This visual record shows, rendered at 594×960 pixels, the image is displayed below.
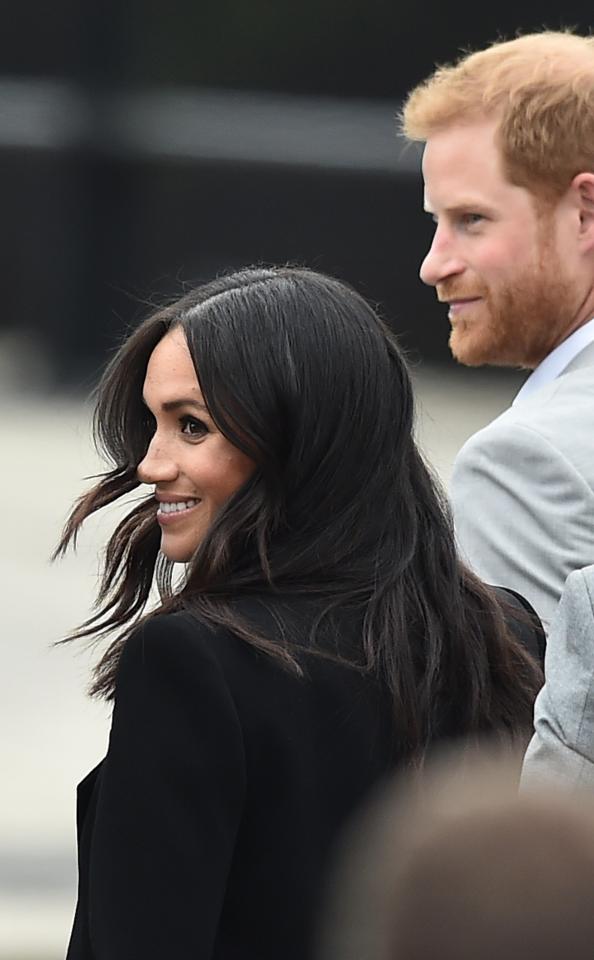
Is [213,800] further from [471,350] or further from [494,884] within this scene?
[471,350]

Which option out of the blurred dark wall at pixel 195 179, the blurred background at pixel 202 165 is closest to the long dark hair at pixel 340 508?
the blurred background at pixel 202 165

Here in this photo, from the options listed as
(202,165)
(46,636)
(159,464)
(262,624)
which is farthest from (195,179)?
(262,624)

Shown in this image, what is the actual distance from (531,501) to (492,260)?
364 millimetres

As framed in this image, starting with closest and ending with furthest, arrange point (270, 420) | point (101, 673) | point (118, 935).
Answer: point (118, 935) → point (270, 420) → point (101, 673)

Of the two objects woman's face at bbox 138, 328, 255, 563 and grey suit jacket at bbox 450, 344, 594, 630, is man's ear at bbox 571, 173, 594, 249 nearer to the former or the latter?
grey suit jacket at bbox 450, 344, 594, 630

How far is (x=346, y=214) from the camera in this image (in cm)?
851

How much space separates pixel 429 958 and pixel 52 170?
757 centimetres

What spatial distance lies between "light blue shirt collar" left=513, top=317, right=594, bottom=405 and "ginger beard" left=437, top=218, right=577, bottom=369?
2cm

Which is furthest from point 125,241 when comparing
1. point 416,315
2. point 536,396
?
point 536,396

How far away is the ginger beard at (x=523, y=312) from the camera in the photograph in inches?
101

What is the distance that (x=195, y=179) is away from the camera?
8.53 metres

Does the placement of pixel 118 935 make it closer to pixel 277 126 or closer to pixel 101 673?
pixel 101 673

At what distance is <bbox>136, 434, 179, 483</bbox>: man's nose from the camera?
6.51ft

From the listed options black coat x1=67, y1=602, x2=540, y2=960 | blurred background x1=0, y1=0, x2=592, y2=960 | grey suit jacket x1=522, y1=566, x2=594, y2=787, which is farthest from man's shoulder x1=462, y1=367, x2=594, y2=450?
blurred background x1=0, y1=0, x2=592, y2=960
